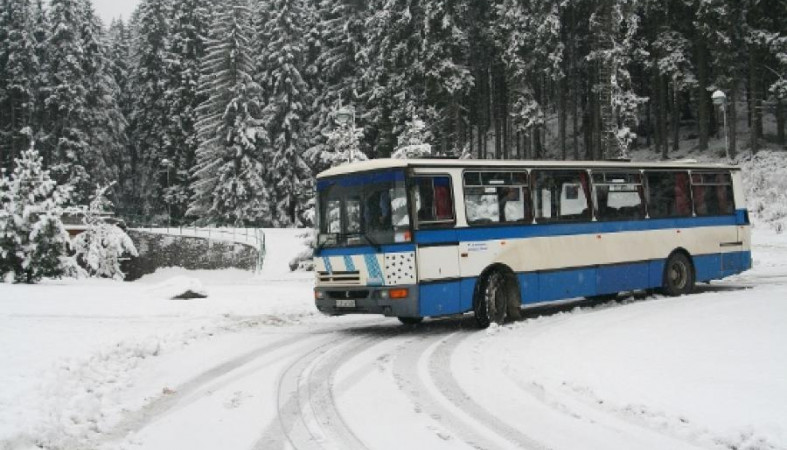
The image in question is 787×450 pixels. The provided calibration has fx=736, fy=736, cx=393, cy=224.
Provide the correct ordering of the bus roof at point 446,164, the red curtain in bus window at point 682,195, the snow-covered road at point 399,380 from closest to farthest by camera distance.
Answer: the snow-covered road at point 399,380
the bus roof at point 446,164
the red curtain in bus window at point 682,195

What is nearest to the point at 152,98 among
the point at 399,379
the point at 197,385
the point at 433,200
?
the point at 433,200

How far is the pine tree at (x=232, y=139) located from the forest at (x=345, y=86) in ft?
0.44

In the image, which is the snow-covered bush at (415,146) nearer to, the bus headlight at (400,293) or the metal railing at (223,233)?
the metal railing at (223,233)

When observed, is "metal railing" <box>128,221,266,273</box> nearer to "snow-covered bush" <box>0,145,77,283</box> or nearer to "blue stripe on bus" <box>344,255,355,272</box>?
"snow-covered bush" <box>0,145,77,283</box>

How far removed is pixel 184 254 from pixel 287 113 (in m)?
11.7

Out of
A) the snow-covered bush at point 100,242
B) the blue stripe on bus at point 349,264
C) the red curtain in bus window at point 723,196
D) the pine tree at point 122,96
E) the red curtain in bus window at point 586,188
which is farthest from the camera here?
the pine tree at point 122,96

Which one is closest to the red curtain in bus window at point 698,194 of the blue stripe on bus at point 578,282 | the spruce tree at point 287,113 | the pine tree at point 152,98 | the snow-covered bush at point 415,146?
the blue stripe on bus at point 578,282

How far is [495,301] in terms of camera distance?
45.0 ft

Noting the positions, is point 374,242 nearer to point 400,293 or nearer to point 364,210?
point 364,210

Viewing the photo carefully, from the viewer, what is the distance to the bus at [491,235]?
12500 millimetres

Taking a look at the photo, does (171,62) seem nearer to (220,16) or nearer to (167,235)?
(220,16)

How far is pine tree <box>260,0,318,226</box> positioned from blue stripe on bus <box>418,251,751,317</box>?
1298 inches

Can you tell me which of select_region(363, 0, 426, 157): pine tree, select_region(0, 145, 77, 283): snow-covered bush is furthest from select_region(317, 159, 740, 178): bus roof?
select_region(363, 0, 426, 157): pine tree

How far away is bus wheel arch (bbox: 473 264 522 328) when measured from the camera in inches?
528
